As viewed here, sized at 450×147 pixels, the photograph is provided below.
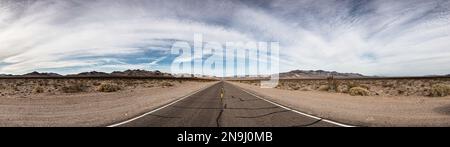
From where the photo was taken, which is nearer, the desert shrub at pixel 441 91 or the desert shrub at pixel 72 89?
the desert shrub at pixel 441 91

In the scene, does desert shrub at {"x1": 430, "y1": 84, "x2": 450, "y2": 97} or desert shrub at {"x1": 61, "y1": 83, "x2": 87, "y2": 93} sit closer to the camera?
desert shrub at {"x1": 430, "y1": 84, "x2": 450, "y2": 97}

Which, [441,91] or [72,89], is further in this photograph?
[72,89]

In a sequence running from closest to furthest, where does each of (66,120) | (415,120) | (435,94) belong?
(415,120) → (66,120) → (435,94)

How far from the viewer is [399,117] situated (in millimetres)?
9555
